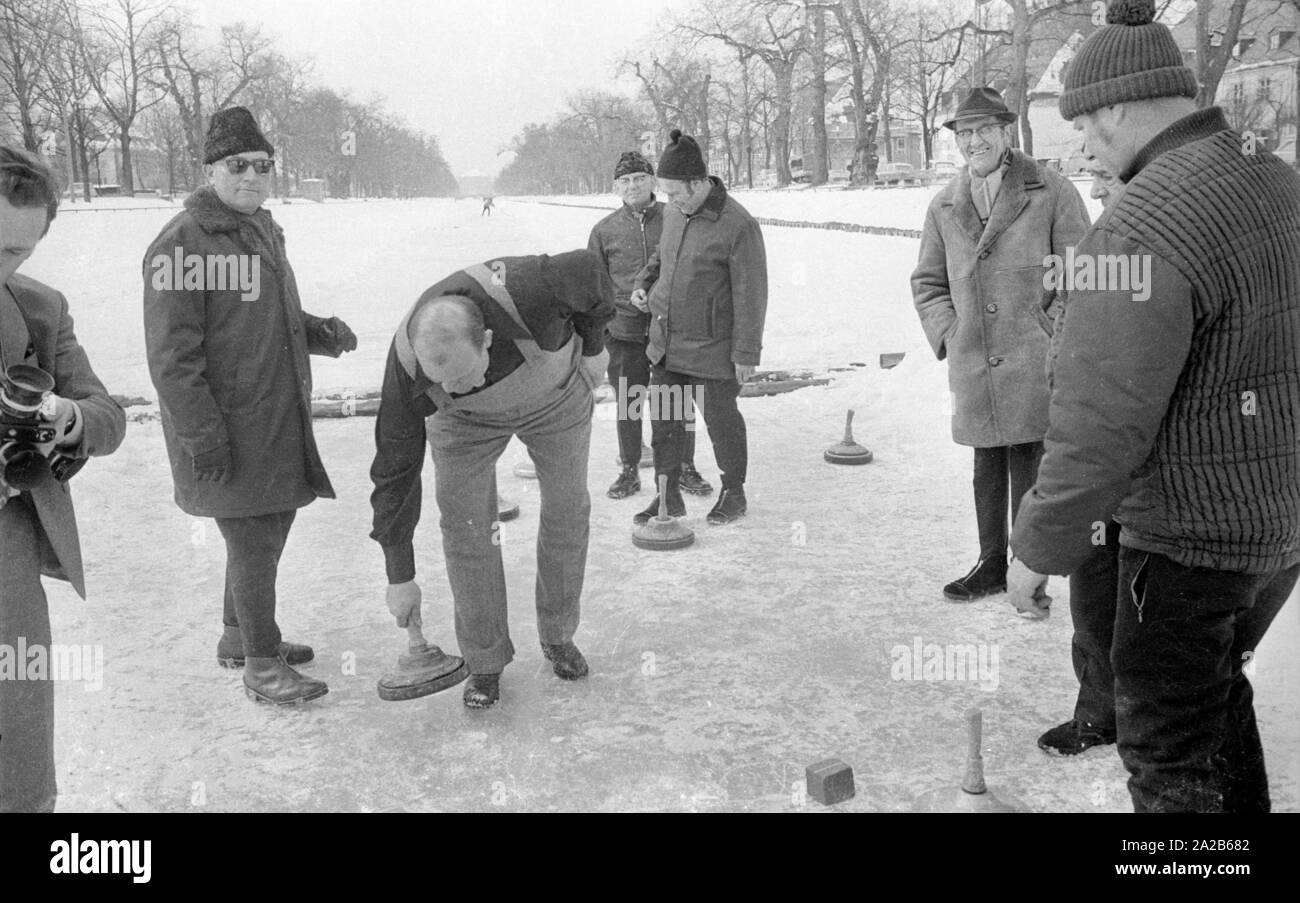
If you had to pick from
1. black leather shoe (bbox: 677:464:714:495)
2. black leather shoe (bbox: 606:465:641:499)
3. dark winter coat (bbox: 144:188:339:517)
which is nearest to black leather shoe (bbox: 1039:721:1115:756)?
dark winter coat (bbox: 144:188:339:517)

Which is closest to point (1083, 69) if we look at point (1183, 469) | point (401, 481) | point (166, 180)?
point (1183, 469)

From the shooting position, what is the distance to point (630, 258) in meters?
6.48

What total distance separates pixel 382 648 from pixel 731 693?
144 cm

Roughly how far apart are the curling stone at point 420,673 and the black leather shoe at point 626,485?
8.47ft

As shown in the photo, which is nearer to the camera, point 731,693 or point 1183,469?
point 1183,469

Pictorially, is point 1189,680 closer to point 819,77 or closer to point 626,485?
point 626,485

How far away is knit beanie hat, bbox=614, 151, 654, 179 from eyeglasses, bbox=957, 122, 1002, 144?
7.49 feet

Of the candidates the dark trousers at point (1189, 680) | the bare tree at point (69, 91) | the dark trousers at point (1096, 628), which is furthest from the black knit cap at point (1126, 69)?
the bare tree at point (69, 91)

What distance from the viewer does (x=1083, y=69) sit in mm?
2586

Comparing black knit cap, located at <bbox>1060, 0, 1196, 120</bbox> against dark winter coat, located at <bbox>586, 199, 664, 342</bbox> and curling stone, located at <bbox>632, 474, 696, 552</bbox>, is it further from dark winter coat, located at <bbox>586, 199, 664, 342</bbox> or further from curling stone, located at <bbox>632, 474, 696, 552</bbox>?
dark winter coat, located at <bbox>586, 199, 664, 342</bbox>

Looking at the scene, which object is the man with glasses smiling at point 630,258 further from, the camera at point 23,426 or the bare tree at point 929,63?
the bare tree at point 929,63
